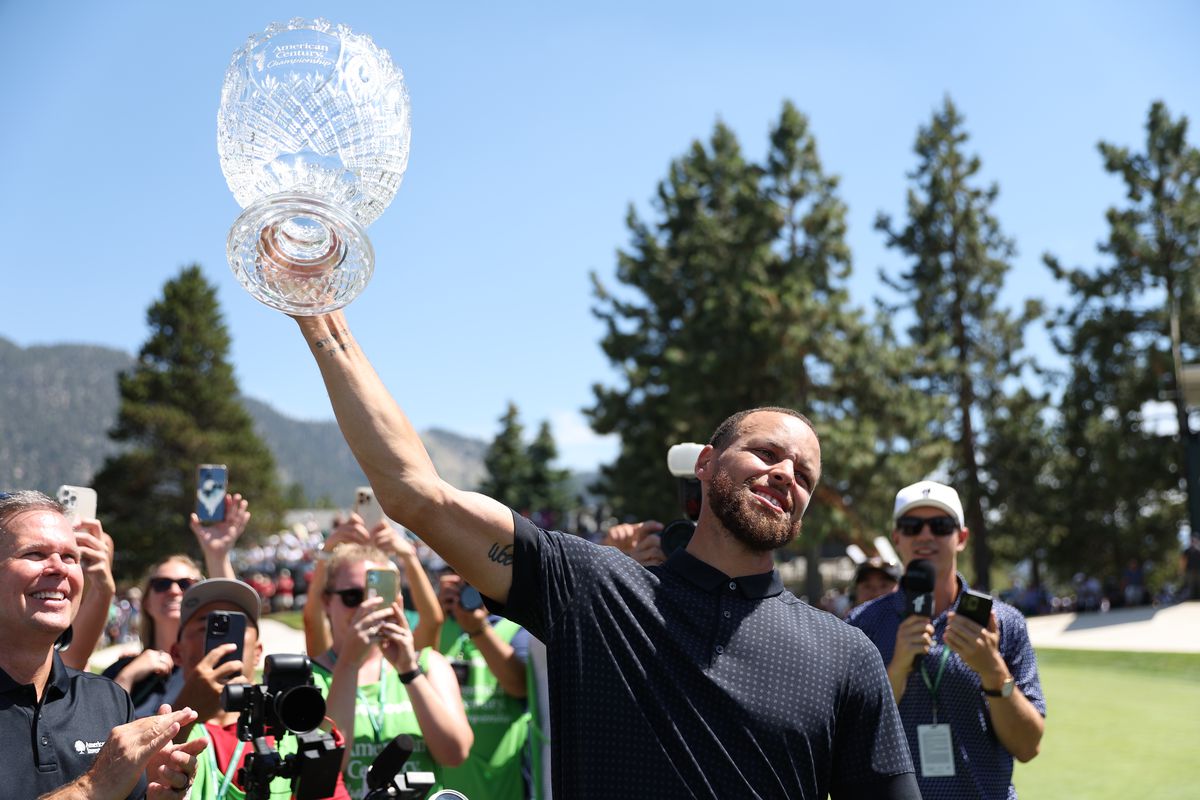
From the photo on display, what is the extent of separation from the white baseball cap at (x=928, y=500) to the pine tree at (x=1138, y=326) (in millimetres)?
40404

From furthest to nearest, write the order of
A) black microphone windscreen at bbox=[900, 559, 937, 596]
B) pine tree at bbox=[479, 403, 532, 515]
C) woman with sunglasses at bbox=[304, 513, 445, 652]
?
pine tree at bbox=[479, 403, 532, 515], woman with sunglasses at bbox=[304, 513, 445, 652], black microphone windscreen at bbox=[900, 559, 937, 596]

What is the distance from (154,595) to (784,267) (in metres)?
32.9

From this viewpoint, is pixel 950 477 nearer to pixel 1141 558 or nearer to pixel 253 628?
pixel 1141 558

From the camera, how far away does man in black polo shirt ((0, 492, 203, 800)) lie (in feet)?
9.34

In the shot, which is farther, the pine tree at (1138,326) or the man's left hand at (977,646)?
the pine tree at (1138,326)

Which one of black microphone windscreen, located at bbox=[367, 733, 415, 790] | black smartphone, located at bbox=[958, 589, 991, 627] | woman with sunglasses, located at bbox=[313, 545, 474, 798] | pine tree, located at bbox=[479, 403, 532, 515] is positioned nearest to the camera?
black microphone windscreen, located at bbox=[367, 733, 415, 790]

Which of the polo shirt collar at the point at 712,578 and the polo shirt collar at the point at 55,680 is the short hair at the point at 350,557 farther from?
the polo shirt collar at the point at 712,578

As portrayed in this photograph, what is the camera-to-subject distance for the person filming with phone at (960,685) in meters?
4.21

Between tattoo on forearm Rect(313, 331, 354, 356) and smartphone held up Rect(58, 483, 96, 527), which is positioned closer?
tattoo on forearm Rect(313, 331, 354, 356)

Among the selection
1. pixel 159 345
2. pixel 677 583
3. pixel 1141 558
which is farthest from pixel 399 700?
pixel 159 345

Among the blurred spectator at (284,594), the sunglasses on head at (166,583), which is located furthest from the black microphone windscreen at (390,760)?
the blurred spectator at (284,594)

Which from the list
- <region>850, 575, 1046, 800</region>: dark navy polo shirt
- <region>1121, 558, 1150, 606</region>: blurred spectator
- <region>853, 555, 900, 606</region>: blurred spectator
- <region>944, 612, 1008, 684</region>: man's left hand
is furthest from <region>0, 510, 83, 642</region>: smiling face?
<region>1121, 558, 1150, 606</region>: blurred spectator

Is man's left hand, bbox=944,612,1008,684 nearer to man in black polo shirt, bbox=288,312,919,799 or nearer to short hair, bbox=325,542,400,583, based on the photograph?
man in black polo shirt, bbox=288,312,919,799

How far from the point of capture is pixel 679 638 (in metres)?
2.65
